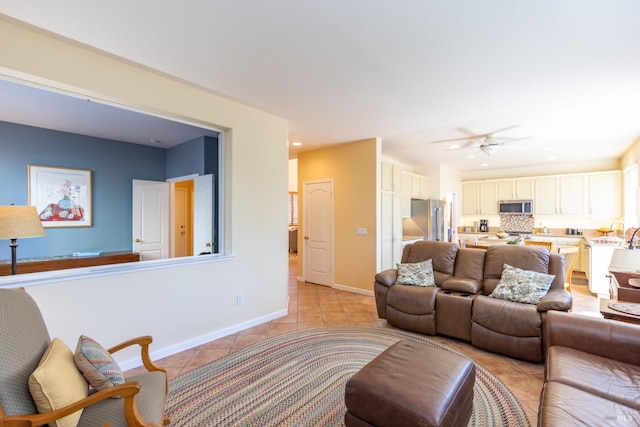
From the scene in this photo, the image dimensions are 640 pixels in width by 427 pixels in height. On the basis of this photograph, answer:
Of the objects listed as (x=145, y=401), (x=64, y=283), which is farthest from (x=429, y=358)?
(x=64, y=283)

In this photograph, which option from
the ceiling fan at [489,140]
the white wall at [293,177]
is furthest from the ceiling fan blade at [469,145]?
the white wall at [293,177]

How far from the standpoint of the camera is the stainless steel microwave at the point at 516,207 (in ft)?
23.8

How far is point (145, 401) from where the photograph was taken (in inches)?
56.5

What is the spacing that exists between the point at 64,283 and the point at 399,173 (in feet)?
16.3

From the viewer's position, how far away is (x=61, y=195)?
11.9 ft

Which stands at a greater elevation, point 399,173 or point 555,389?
point 399,173

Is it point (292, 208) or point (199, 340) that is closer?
point (199, 340)

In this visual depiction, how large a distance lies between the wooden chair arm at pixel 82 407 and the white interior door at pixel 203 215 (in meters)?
2.32

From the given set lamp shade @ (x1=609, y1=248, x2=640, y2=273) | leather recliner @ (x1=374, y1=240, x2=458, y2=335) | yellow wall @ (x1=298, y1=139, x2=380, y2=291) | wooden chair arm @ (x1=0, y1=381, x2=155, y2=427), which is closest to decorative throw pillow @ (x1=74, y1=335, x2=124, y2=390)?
wooden chair arm @ (x1=0, y1=381, x2=155, y2=427)

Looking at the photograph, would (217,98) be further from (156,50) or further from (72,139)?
(72,139)

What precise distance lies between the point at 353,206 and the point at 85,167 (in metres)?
3.92

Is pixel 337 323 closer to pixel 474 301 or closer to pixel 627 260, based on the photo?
pixel 474 301

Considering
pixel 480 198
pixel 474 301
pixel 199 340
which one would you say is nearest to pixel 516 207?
pixel 480 198

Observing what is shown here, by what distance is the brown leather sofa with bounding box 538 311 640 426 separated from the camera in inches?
51.9
